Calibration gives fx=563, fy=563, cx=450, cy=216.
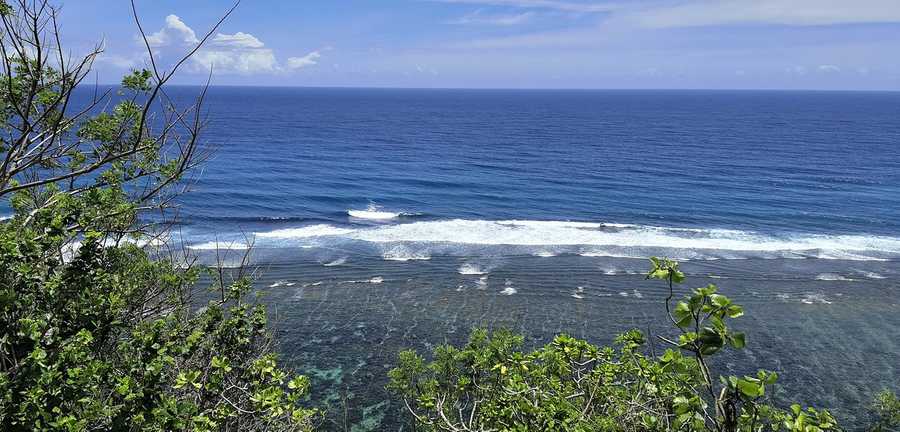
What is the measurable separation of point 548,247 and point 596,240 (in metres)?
4.37

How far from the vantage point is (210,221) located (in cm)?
4584

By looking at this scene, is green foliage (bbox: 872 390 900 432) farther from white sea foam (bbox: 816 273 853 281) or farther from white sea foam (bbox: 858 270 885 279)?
white sea foam (bbox: 858 270 885 279)

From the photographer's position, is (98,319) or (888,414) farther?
(888,414)

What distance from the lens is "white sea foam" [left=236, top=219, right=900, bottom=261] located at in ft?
134

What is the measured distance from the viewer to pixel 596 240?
43469mm

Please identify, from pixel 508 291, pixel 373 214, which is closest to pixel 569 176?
pixel 373 214

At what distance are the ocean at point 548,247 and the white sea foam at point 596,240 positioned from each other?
0.23 meters

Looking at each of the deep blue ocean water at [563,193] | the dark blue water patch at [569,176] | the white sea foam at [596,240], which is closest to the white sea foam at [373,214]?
the deep blue ocean water at [563,193]

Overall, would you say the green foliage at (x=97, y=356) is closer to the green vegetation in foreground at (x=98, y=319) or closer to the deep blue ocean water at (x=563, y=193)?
the green vegetation in foreground at (x=98, y=319)

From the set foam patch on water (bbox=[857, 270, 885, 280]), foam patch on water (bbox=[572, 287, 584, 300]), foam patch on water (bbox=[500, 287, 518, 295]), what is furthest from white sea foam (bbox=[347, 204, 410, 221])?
foam patch on water (bbox=[857, 270, 885, 280])

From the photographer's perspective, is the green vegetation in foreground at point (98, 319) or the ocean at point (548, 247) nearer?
the green vegetation in foreground at point (98, 319)

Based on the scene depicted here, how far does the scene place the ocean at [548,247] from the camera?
2594 centimetres

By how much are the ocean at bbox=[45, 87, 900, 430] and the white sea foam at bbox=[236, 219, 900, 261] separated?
23 cm

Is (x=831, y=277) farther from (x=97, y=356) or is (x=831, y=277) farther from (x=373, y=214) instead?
(x=97, y=356)
